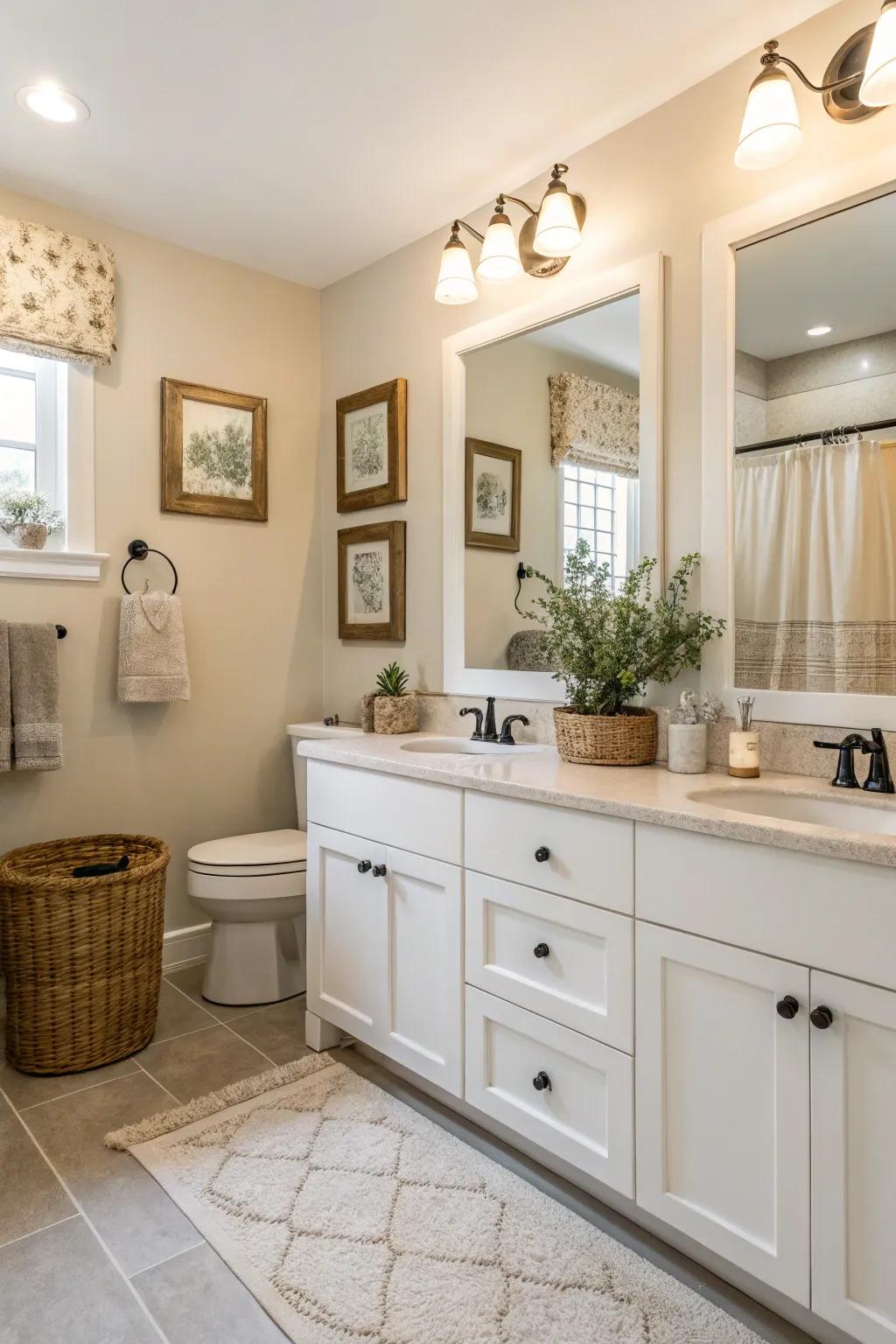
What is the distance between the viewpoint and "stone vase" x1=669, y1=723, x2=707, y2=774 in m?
1.81

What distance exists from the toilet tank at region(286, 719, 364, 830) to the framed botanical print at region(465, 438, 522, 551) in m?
0.77

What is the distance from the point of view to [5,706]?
7.50 ft

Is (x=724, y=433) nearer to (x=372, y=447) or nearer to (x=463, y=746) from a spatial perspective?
(x=463, y=746)

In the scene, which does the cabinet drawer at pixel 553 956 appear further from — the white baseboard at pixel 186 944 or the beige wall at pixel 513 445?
the white baseboard at pixel 186 944

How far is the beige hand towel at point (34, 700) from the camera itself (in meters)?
2.31

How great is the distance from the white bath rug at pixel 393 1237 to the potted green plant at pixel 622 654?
0.93 meters

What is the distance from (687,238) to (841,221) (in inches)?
14.5

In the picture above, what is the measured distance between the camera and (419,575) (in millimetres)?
2734

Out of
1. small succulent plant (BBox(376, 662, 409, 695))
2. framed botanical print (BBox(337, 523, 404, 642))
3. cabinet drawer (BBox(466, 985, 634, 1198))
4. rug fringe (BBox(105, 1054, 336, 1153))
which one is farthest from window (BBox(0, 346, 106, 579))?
cabinet drawer (BBox(466, 985, 634, 1198))

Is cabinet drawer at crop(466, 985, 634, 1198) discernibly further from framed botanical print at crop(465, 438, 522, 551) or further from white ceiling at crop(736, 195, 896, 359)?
white ceiling at crop(736, 195, 896, 359)

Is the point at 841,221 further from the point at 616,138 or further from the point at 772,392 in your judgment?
the point at 616,138

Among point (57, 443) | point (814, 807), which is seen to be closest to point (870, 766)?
point (814, 807)

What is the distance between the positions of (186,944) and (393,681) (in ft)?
3.74

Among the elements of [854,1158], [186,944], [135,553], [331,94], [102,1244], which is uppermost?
[331,94]
